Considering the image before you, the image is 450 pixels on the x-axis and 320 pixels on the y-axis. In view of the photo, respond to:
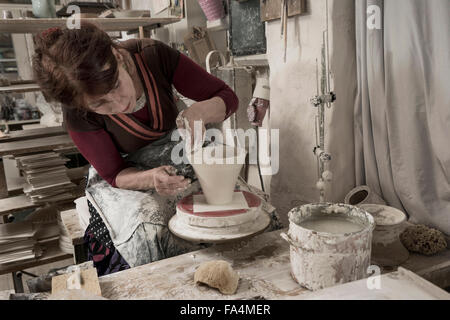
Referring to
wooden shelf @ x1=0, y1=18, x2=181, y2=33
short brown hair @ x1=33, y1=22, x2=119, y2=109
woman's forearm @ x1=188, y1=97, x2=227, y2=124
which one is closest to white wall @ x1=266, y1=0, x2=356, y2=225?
woman's forearm @ x1=188, y1=97, x2=227, y2=124

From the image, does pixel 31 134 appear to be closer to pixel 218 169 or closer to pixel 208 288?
pixel 218 169

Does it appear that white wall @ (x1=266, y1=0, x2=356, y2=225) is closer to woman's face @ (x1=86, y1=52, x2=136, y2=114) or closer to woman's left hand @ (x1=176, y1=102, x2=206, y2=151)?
woman's left hand @ (x1=176, y1=102, x2=206, y2=151)

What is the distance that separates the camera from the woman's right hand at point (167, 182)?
4.69ft

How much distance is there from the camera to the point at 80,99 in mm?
1397

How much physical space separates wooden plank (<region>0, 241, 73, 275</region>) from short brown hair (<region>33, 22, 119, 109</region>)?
6.10ft

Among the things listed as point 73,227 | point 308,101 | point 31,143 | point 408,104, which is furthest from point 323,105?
point 31,143

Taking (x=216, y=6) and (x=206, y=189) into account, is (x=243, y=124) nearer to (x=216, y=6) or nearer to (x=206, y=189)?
(x=216, y=6)

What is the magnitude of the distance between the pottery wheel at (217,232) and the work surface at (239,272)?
3.9 inches

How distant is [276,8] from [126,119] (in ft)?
2.74

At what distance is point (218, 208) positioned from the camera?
1.35 m

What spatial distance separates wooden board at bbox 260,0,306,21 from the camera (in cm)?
156

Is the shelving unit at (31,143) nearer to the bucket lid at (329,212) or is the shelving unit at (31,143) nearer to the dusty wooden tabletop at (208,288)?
the dusty wooden tabletop at (208,288)

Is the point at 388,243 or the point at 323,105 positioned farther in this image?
the point at 323,105
